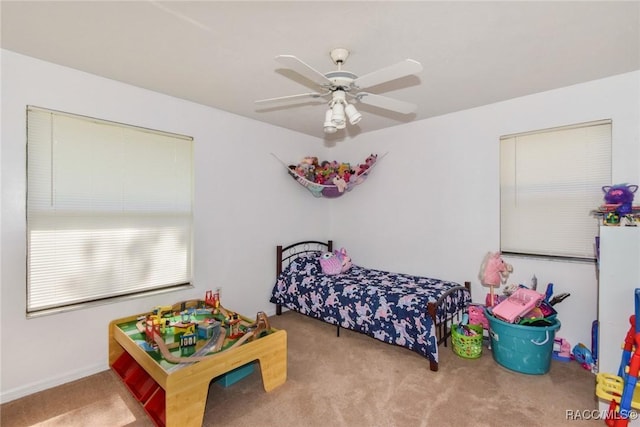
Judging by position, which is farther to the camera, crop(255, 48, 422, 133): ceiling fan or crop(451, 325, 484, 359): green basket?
crop(451, 325, 484, 359): green basket

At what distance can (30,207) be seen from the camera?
228cm

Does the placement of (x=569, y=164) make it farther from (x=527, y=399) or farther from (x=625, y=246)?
(x=527, y=399)

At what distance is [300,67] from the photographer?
1.63m

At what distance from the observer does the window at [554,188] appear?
266 centimetres

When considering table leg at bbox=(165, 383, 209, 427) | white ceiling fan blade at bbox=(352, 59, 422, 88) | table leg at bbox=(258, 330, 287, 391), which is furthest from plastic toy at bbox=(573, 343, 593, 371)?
table leg at bbox=(165, 383, 209, 427)

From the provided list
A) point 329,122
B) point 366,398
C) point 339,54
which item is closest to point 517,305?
point 366,398

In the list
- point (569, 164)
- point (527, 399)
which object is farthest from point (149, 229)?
point (569, 164)

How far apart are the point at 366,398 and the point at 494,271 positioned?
1751 millimetres

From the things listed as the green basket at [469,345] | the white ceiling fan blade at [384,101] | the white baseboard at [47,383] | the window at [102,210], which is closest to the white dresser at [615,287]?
the green basket at [469,345]

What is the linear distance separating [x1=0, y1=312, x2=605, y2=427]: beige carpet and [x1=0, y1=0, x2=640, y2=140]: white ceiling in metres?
2.48

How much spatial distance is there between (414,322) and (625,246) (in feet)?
5.08

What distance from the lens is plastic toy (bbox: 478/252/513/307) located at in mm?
2957

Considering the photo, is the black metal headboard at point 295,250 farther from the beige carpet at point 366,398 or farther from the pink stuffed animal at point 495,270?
the pink stuffed animal at point 495,270

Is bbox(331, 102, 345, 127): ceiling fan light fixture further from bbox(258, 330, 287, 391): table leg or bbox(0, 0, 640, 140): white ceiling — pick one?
bbox(258, 330, 287, 391): table leg
